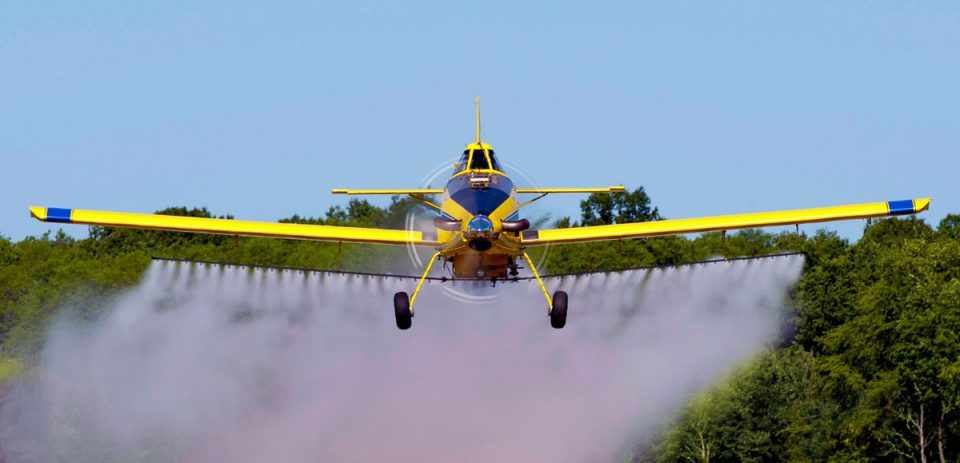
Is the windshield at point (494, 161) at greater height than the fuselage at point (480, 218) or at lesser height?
greater

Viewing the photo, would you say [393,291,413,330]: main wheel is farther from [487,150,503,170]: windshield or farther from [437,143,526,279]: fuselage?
[487,150,503,170]: windshield

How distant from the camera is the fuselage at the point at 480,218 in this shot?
164 ft

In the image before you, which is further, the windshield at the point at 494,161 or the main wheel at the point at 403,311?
the windshield at the point at 494,161

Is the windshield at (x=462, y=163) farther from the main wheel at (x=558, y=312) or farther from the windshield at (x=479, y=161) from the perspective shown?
the main wheel at (x=558, y=312)

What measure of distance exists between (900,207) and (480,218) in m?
12.7

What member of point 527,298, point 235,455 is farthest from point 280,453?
point 527,298

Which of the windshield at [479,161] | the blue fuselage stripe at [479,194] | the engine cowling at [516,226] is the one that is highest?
the windshield at [479,161]

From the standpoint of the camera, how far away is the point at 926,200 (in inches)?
2178

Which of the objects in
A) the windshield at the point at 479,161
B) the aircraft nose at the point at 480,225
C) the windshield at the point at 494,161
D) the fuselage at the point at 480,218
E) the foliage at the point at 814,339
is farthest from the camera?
the foliage at the point at 814,339

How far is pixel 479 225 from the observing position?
49.5m

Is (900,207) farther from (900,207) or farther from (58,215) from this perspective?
(58,215)

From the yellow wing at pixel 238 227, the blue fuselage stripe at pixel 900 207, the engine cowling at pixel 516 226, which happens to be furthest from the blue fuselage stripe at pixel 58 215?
the blue fuselage stripe at pixel 900 207

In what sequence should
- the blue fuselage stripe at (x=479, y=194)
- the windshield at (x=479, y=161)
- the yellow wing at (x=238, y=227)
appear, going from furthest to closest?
the yellow wing at (x=238, y=227) < the windshield at (x=479, y=161) < the blue fuselage stripe at (x=479, y=194)

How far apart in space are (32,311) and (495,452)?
45.0m
